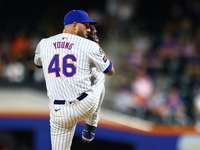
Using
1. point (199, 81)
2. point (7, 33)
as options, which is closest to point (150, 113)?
point (199, 81)

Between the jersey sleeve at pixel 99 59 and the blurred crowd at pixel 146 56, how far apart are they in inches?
191

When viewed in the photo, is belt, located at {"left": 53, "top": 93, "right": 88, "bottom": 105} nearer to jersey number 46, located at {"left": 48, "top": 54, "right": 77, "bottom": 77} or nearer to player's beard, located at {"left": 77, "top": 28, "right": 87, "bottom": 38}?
jersey number 46, located at {"left": 48, "top": 54, "right": 77, "bottom": 77}

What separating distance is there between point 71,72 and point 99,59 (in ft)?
0.91

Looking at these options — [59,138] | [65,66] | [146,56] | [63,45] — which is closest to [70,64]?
[65,66]

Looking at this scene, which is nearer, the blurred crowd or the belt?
the belt

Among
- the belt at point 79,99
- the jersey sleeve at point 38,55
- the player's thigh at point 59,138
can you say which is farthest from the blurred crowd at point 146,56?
the belt at point 79,99

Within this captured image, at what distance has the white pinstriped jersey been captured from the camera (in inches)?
163

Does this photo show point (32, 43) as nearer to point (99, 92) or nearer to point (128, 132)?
point (128, 132)

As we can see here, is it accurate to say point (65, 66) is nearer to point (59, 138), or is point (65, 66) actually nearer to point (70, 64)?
point (70, 64)

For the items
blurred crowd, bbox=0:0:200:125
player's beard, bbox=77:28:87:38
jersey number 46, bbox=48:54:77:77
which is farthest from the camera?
blurred crowd, bbox=0:0:200:125

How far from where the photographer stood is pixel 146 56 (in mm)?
10711

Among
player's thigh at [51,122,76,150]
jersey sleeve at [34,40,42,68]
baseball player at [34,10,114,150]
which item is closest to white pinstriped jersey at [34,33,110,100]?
baseball player at [34,10,114,150]

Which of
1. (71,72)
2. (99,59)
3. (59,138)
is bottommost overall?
(59,138)

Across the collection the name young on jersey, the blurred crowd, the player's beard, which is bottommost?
the blurred crowd
